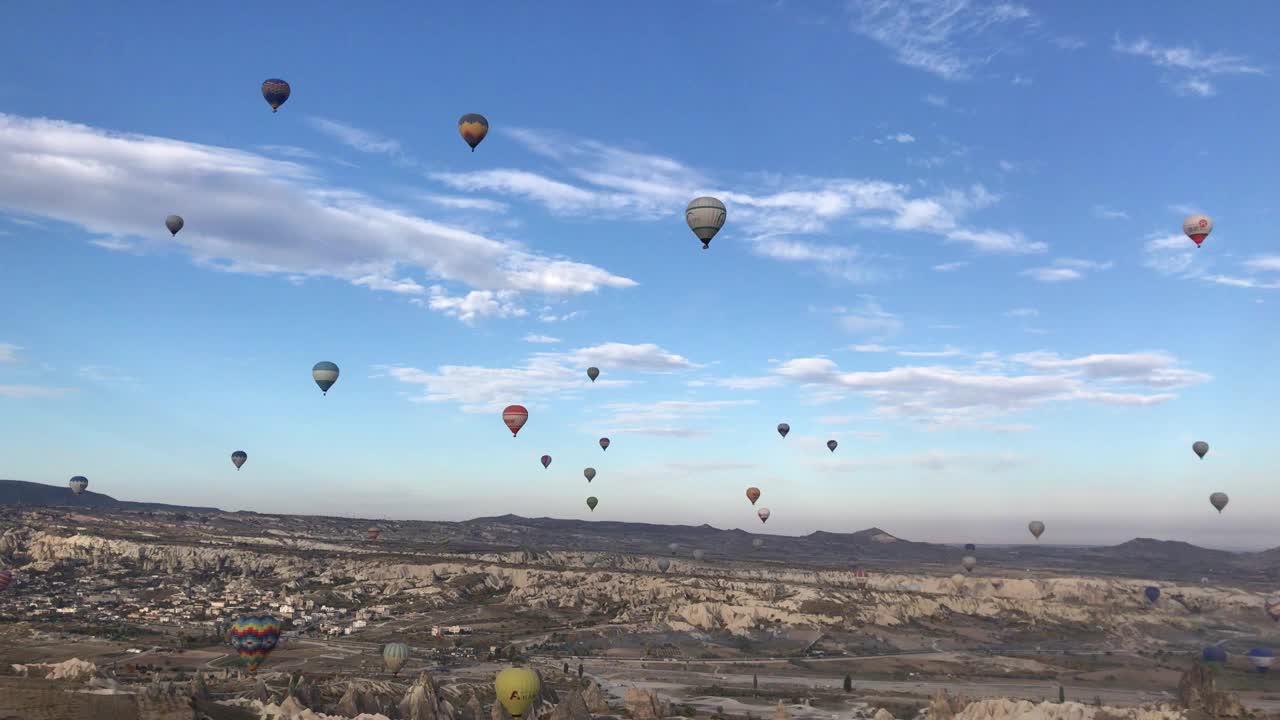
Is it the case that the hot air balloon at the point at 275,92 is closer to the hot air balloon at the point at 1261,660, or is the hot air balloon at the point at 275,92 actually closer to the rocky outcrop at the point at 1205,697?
the rocky outcrop at the point at 1205,697

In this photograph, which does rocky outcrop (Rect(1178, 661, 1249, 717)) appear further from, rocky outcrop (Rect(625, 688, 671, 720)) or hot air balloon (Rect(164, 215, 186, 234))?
hot air balloon (Rect(164, 215, 186, 234))

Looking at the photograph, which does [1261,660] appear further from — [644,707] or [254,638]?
[254,638]

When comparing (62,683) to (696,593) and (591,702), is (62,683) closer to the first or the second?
(591,702)

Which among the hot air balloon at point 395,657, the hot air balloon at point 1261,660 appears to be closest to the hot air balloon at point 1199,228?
the hot air balloon at point 1261,660

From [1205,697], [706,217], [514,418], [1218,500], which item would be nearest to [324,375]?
[514,418]

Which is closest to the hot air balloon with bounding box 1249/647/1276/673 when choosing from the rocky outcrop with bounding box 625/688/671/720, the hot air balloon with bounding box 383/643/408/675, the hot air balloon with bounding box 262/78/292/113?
the rocky outcrop with bounding box 625/688/671/720

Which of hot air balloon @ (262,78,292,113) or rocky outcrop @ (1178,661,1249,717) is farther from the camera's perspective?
hot air balloon @ (262,78,292,113)
